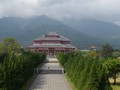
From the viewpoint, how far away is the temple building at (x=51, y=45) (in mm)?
118750

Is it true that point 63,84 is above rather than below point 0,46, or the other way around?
below

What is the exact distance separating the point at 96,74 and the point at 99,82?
91 cm

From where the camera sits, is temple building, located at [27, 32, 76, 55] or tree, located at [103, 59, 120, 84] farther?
temple building, located at [27, 32, 76, 55]

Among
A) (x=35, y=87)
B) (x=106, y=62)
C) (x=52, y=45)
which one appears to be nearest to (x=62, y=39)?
(x=52, y=45)

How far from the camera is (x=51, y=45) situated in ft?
392

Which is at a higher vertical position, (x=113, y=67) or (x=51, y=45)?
(x=51, y=45)

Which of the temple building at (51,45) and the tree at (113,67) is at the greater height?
the temple building at (51,45)

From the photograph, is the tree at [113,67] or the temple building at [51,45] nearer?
the tree at [113,67]

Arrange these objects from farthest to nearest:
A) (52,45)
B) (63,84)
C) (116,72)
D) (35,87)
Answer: (52,45) → (116,72) → (63,84) → (35,87)

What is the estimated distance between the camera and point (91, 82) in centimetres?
2880

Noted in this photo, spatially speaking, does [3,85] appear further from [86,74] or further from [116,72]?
[116,72]

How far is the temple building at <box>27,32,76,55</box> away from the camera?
390 ft

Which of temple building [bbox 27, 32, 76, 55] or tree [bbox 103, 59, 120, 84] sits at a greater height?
temple building [bbox 27, 32, 76, 55]

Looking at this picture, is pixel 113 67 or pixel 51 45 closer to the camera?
pixel 113 67
